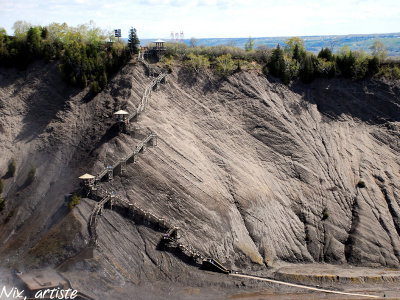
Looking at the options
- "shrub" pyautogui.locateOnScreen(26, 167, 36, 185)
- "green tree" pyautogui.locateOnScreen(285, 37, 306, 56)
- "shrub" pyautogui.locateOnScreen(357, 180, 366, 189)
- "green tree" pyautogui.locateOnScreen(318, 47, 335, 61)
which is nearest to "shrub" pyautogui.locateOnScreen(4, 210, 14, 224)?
"shrub" pyautogui.locateOnScreen(26, 167, 36, 185)

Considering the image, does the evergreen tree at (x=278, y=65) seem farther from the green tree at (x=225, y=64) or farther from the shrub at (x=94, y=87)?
the shrub at (x=94, y=87)

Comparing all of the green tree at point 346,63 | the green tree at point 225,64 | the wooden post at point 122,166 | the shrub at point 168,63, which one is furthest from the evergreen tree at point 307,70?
the wooden post at point 122,166

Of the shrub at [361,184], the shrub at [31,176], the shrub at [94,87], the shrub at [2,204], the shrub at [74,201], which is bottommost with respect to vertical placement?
the shrub at [361,184]

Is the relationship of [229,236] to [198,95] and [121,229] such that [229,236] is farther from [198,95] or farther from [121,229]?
[198,95]

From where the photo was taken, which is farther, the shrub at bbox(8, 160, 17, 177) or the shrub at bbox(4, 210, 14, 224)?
the shrub at bbox(8, 160, 17, 177)

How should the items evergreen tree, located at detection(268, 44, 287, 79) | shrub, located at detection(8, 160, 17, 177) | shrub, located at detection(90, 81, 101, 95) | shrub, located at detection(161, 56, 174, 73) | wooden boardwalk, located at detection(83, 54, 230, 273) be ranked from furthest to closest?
evergreen tree, located at detection(268, 44, 287, 79) → shrub, located at detection(161, 56, 174, 73) → shrub, located at detection(90, 81, 101, 95) → shrub, located at detection(8, 160, 17, 177) → wooden boardwalk, located at detection(83, 54, 230, 273)

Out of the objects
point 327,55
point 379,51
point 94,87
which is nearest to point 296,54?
point 327,55

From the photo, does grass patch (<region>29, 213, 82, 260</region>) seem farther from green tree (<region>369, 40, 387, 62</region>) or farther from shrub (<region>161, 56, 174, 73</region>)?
green tree (<region>369, 40, 387, 62</region>)
